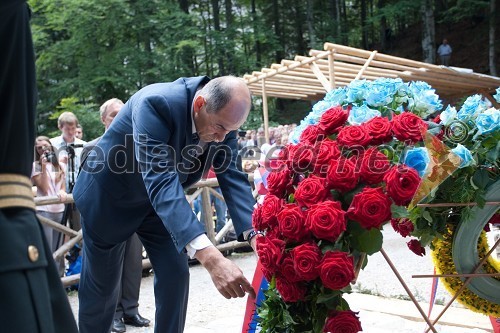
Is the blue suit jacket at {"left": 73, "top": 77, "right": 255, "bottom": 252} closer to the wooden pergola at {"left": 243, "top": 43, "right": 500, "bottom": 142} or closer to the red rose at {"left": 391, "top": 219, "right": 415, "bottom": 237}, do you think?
the red rose at {"left": 391, "top": 219, "right": 415, "bottom": 237}

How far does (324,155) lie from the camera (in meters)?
2.63

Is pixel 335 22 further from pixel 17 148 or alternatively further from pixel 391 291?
pixel 17 148

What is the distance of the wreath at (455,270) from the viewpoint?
338 cm

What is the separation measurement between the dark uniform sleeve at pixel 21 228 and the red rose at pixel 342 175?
1163 mm

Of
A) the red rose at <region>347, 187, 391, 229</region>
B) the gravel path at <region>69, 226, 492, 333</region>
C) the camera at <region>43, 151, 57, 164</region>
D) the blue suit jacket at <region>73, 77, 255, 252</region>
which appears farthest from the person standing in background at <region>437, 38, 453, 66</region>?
the red rose at <region>347, 187, 391, 229</region>

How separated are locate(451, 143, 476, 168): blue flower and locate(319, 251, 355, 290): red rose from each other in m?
0.66

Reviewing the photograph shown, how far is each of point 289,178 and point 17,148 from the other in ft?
4.35

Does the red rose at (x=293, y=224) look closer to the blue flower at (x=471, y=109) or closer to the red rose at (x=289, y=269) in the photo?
the red rose at (x=289, y=269)

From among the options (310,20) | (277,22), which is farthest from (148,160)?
(277,22)

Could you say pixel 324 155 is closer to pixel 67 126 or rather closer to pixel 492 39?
pixel 67 126

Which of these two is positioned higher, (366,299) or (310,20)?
(366,299)

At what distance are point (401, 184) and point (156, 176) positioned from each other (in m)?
1.18

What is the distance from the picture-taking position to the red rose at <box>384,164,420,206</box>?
8.07 ft

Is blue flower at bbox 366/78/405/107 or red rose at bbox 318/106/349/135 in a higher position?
blue flower at bbox 366/78/405/107
